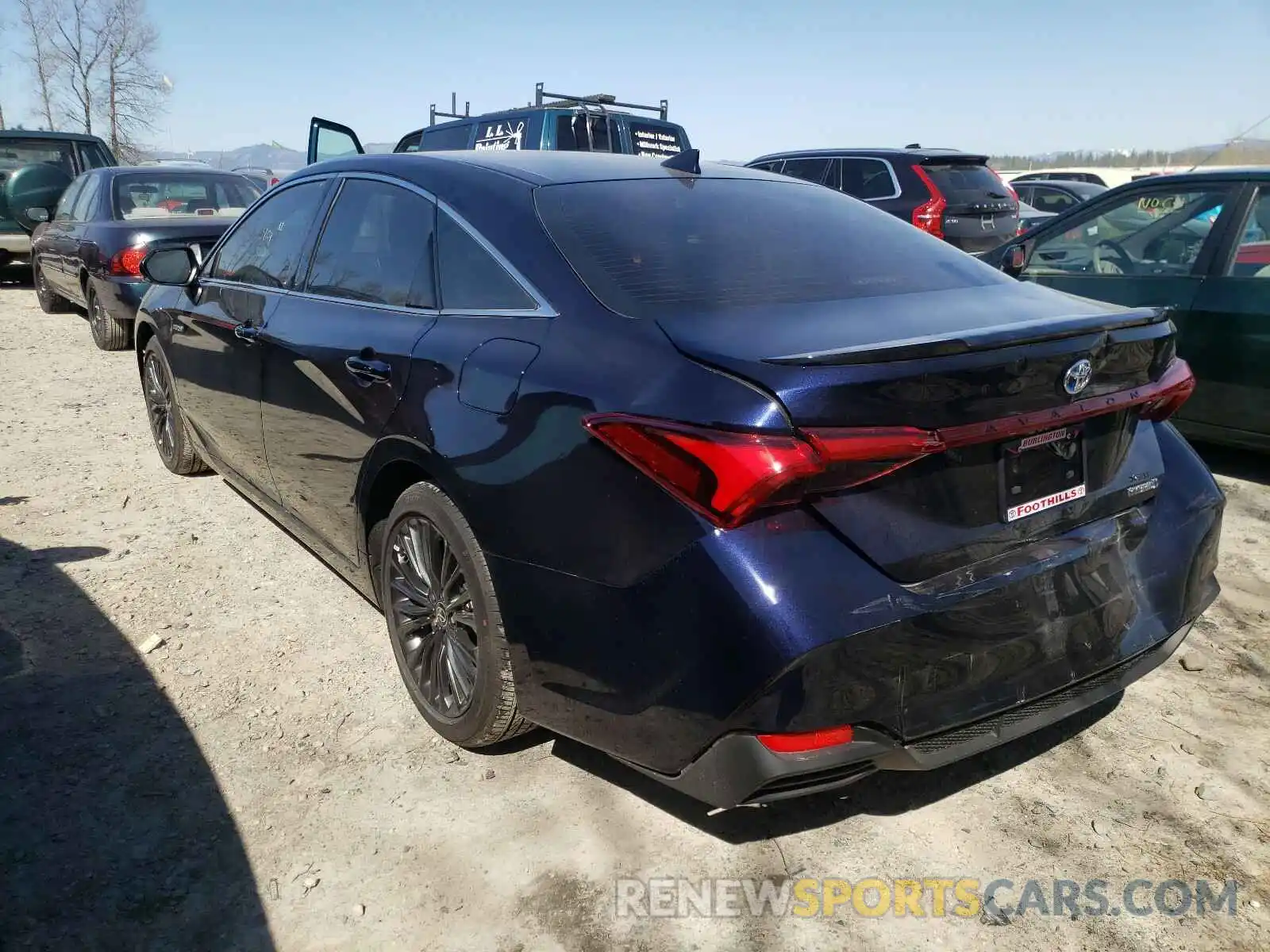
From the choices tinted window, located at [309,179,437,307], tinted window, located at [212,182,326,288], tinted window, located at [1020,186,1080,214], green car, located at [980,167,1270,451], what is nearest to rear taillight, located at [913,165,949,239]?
green car, located at [980,167,1270,451]

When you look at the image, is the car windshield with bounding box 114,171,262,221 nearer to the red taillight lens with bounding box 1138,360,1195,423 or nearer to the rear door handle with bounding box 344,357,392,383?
the rear door handle with bounding box 344,357,392,383

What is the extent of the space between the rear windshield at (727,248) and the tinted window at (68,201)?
882cm

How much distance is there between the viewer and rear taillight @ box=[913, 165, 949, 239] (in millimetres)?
9523

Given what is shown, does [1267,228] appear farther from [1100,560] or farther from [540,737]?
[540,737]

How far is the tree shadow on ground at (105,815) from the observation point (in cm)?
219

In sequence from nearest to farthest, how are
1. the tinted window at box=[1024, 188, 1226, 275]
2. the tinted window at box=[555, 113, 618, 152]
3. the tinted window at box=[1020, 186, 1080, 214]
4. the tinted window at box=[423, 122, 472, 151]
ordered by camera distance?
the tinted window at box=[1024, 188, 1226, 275] < the tinted window at box=[555, 113, 618, 152] < the tinted window at box=[423, 122, 472, 151] < the tinted window at box=[1020, 186, 1080, 214]

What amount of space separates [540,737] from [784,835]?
2.63 ft

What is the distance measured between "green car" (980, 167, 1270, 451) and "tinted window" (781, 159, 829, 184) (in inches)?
206

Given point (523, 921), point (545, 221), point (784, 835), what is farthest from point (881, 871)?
point (545, 221)

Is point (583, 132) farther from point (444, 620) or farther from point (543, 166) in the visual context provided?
point (444, 620)

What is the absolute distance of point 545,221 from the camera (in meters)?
2.62

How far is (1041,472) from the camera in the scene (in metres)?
2.20

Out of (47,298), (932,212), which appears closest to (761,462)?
(932,212)

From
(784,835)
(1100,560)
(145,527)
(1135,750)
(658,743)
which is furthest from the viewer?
(145,527)
